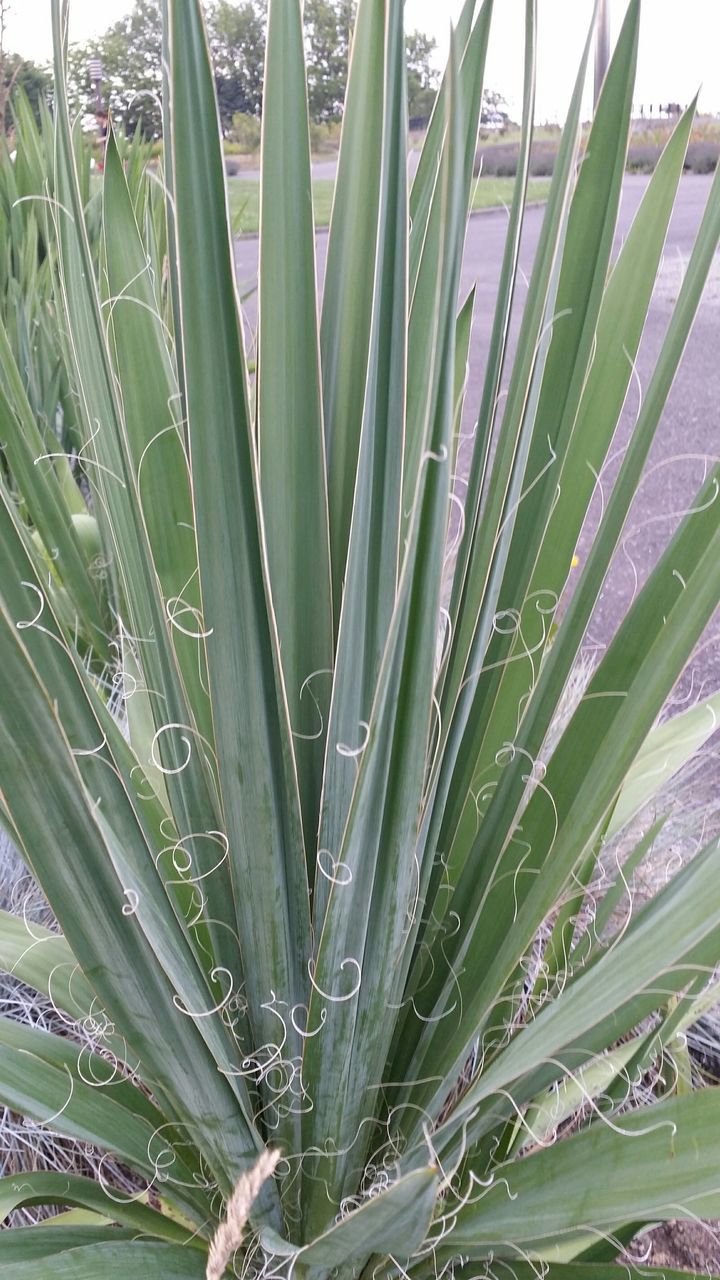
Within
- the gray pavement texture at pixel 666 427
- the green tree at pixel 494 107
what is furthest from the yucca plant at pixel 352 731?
the gray pavement texture at pixel 666 427

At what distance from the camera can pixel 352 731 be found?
0.40 metres

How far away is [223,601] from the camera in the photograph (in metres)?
0.36

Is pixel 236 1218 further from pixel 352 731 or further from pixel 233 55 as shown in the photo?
pixel 233 55

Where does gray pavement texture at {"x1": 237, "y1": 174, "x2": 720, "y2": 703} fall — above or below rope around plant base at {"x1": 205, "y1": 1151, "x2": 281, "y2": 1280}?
below

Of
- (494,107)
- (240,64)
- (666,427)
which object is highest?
(240,64)

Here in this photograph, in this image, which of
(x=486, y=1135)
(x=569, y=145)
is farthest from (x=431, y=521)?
(x=486, y=1135)

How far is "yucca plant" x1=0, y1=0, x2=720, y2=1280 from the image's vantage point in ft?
1.09

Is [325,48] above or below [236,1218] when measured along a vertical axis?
above

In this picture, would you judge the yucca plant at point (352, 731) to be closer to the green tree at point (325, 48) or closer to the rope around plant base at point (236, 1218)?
the rope around plant base at point (236, 1218)

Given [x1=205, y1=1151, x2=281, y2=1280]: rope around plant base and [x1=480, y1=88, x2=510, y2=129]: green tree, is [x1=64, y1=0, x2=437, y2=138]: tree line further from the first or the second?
[x1=205, y1=1151, x2=281, y2=1280]: rope around plant base

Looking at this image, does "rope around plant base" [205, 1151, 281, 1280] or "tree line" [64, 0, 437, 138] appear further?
"tree line" [64, 0, 437, 138]

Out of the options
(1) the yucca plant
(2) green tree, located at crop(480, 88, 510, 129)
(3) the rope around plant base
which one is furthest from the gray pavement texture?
(3) the rope around plant base

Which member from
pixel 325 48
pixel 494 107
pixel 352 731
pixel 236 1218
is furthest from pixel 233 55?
pixel 236 1218

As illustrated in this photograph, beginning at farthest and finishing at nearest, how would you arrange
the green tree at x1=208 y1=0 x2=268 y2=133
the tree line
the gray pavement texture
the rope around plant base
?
the green tree at x1=208 y1=0 x2=268 y2=133, the tree line, the gray pavement texture, the rope around plant base
